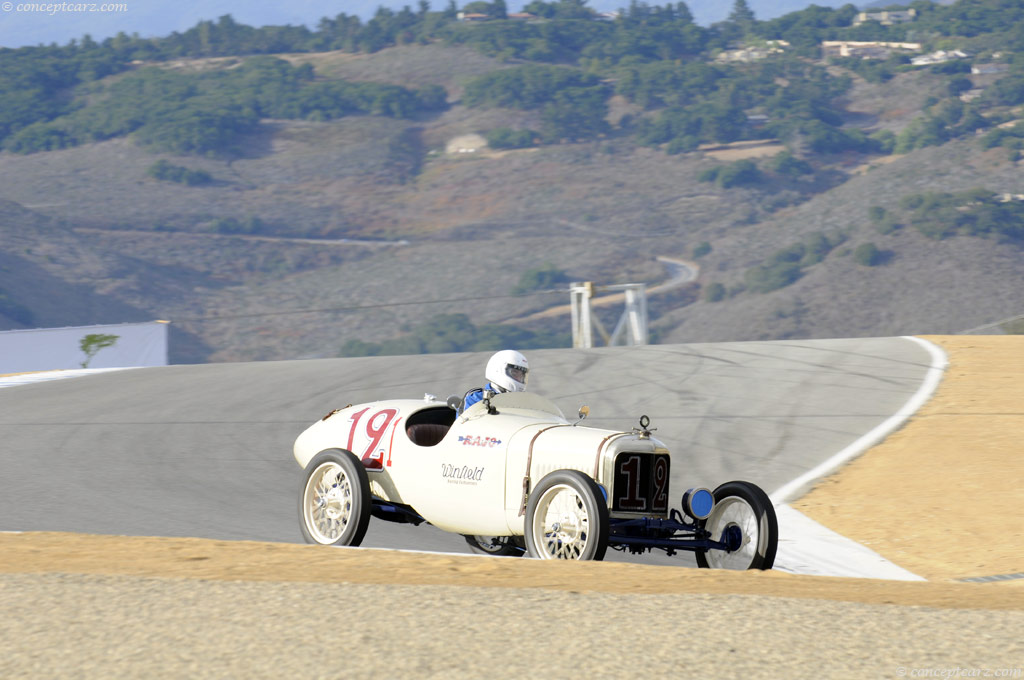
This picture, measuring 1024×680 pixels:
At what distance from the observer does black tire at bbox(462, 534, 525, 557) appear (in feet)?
28.8

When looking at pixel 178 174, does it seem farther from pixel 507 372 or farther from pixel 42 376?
pixel 507 372

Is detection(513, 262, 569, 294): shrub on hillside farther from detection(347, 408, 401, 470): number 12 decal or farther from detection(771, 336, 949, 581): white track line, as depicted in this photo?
detection(347, 408, 401, 470): number 12 decal

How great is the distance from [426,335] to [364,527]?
116021mm

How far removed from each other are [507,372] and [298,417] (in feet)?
25.1

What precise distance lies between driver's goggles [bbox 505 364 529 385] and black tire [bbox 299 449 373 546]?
1248 mm

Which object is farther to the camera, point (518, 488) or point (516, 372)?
point (516, 372)

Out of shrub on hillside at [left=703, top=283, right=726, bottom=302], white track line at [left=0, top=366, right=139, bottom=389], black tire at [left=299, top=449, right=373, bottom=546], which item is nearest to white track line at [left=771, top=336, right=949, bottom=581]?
black tire at [left=299, top=449, right=373, bottom=546]

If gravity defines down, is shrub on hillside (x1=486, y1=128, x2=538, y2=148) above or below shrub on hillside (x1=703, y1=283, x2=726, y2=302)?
above

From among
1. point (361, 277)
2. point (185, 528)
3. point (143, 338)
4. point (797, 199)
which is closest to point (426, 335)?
point (361, 277)

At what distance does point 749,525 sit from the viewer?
316 inches

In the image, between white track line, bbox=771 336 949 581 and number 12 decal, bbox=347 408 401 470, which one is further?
white track line, bbox=771 336 949 581

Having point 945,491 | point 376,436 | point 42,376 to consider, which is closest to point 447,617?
point 376,436

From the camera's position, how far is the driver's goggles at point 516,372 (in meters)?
9.09

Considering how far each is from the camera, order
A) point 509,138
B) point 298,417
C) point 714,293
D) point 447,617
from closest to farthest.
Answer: point 447,617 < point 298,417 < point 714,293 < point 509,138
